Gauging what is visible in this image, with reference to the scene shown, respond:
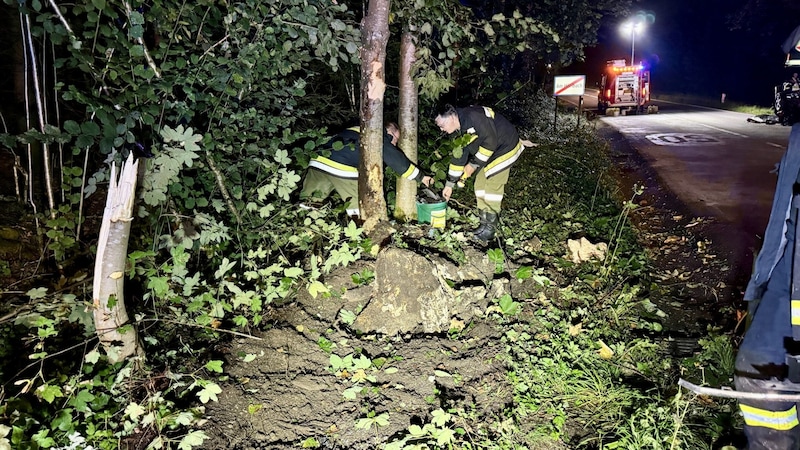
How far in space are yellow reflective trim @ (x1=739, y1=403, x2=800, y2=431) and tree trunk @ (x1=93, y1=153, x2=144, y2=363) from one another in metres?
3.20

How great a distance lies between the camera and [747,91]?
28125mm

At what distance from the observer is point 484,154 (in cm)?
480

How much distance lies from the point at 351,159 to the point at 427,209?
876mm

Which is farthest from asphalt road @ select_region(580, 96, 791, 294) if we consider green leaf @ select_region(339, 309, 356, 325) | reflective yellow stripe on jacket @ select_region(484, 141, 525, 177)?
green leaf @ select_region(339, 309, 356, 325)

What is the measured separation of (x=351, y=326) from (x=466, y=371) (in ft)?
2.86

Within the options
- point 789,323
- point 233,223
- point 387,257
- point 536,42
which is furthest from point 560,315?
point 536,42

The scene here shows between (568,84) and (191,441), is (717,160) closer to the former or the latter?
(568,84)

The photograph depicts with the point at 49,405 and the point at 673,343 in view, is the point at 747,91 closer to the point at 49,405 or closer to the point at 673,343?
the point at 673,343

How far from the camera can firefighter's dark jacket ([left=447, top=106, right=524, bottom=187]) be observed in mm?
4699

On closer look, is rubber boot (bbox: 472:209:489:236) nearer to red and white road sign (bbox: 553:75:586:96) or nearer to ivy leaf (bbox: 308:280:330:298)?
ivy leaf (bbox: 308:280:330:298)

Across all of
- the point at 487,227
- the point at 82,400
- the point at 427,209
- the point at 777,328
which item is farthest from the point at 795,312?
the point at 82,400

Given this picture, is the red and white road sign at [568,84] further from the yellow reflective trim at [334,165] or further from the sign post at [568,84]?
the yellow reflective trim at [334,165]

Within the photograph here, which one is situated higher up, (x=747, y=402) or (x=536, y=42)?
(x=536, y=42)

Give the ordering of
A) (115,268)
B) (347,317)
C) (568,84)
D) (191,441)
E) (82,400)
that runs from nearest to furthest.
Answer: (191,441)
(82,400)
(115,268)
(347,317)
(568,84)
